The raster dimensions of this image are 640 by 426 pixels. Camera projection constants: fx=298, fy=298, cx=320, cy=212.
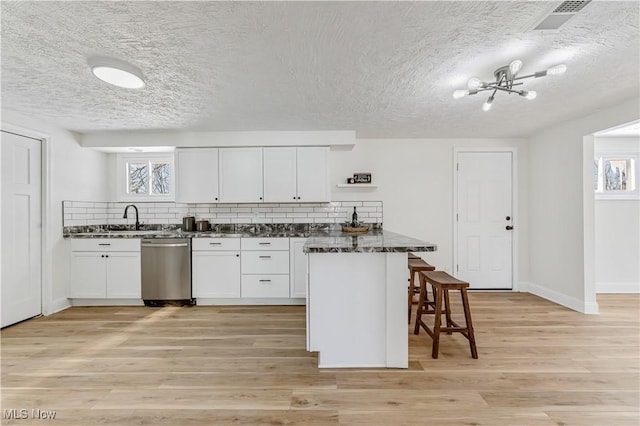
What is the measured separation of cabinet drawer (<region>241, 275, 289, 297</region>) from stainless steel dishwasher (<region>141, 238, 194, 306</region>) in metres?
0.70

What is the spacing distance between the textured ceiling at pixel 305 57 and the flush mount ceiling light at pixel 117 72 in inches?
2.5

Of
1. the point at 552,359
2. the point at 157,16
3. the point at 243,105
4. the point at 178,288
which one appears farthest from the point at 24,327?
the point at 552,359

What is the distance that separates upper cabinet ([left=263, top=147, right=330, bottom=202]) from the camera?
12.8 ft

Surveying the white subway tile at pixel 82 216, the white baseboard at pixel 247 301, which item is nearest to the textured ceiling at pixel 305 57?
the white subway tile at pixel 82 216

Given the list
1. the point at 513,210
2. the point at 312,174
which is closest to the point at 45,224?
the point at 312,174

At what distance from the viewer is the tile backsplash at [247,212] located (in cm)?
427

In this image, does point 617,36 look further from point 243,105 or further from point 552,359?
point 243,105

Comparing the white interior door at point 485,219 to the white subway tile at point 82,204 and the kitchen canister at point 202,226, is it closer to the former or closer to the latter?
the kitchen canister at point 202,226

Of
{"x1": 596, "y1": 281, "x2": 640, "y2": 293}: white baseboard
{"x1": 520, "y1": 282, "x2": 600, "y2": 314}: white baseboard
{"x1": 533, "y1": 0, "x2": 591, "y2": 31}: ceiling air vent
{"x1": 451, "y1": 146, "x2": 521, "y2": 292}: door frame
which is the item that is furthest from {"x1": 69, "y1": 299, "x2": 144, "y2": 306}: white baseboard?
{"x1": 596, "y1": 281, "x2": 640, "y2": 293}: white baseboard

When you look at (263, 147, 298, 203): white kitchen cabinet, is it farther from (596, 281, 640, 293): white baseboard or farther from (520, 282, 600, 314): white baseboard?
(596, 281, 640, 293): white baseboard

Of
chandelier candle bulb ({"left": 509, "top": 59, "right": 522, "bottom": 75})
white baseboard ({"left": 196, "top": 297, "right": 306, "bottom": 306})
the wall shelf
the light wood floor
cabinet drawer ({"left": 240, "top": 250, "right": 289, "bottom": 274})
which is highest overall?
chandelier candle bulb ({"left": 509, "top": 59, "right": 522, "bottom": 75})

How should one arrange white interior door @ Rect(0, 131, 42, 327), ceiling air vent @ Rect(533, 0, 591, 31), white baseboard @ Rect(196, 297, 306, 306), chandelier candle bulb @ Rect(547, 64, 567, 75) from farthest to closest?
white baseboard @ Rect(196, 297, 306, 306), white interior door @ Rect(0, 131, 42, 327), chandelier candle bulb @ Rect(547, 64, 567, 75), ceiling air vent @ Rect(533, 0, 591, 31)

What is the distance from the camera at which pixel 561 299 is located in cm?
363

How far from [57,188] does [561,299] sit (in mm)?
6154
